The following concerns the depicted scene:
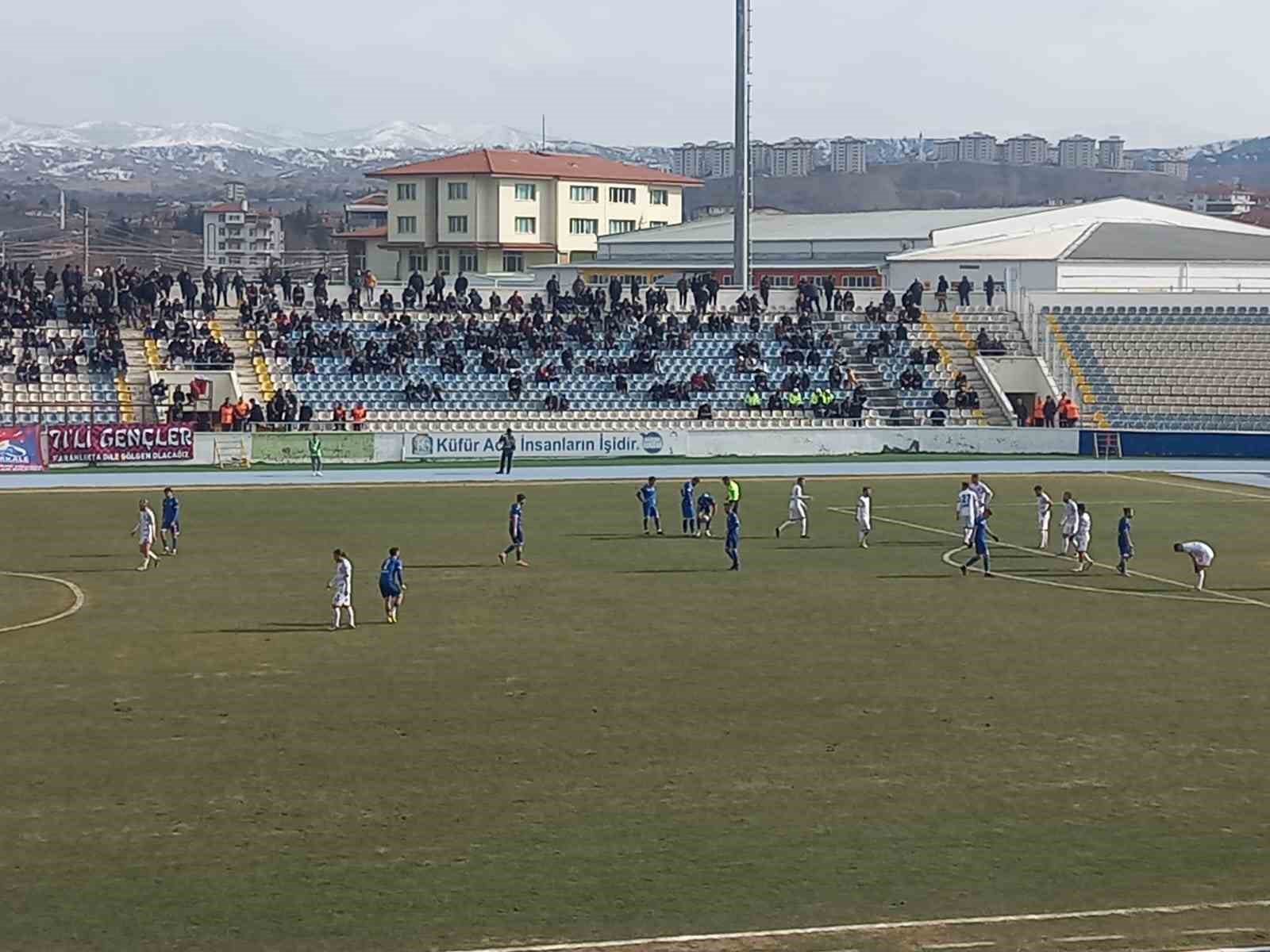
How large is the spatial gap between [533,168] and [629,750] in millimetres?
107017

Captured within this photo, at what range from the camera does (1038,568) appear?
1503 inches

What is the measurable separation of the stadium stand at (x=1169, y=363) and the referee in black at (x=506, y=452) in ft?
72.8

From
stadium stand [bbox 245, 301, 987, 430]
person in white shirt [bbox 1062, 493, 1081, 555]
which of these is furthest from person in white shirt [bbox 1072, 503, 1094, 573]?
stadium stand [bbox 245, 301, 987, 430]

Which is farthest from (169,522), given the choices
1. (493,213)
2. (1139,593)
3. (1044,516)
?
(493,213)

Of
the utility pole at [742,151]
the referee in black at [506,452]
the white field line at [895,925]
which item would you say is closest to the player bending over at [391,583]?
the white field line at [895,925]

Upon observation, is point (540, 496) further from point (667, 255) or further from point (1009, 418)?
point (667, 255)

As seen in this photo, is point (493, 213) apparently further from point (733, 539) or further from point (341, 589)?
point (341, 589)

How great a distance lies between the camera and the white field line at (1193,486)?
5259 cm

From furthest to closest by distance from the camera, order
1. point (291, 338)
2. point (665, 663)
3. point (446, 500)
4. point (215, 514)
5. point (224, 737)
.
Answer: point (291, 338) → point (446, 500) → point (215, 514) → point (665, 663) → point (224, 737)

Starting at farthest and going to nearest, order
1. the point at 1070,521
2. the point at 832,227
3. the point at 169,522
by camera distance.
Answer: the point at 832,227
the point at 169,522
the point at 1070,521

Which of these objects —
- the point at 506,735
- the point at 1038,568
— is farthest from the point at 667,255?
the point at 506,735

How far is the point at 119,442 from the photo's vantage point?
189 ft

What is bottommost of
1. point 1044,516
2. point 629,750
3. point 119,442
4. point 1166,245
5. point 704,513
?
point 629,750

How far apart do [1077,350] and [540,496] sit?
95.6 ft
